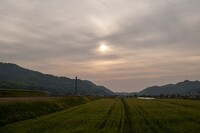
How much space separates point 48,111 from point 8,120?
2136 cm

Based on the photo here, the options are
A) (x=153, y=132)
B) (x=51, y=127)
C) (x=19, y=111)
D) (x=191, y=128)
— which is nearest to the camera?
(x=153, y=132)

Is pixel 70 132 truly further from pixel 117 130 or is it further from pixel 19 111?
pixel 19 111

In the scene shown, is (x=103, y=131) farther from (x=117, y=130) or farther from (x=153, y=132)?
(x=153, y=132)

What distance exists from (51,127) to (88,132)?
589cm

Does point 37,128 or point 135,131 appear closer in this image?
point 135,131

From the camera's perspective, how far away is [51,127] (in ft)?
117

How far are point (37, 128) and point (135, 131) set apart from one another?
10340 millimetres

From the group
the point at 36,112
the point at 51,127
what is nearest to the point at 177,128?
the point at 51,127

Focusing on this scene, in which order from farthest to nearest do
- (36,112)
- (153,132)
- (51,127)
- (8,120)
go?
(36,112) < (8,120) < (51,127) < (153,132)

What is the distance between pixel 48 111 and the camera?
210 ft

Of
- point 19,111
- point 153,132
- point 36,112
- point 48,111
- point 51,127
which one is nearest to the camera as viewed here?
point 153,132

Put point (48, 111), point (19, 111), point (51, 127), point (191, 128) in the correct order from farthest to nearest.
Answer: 1. point (48, 111)
2. point (19, 111)
3. point (51, 127)
4. point (191, 128)

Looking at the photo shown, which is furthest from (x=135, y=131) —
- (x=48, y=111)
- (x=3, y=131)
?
(x=48, y=111)

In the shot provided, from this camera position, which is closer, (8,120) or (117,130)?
(117,130)
